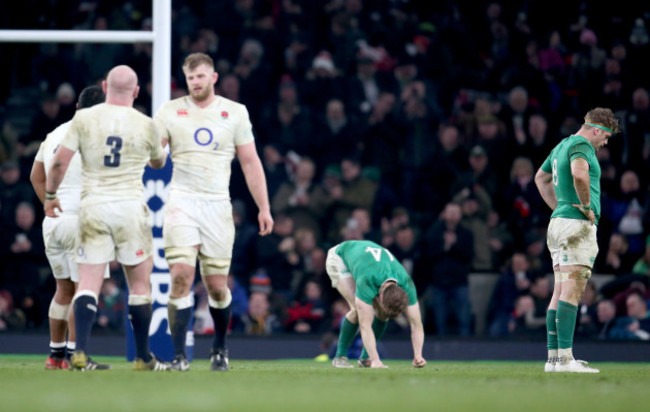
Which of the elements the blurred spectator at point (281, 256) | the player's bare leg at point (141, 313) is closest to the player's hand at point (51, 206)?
the player's bare leg at point (141, 313)

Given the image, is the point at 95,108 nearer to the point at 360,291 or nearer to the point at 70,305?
the point at 70,305

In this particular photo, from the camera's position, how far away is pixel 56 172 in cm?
808

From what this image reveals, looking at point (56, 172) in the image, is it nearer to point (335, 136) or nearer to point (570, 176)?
point (570, 176)

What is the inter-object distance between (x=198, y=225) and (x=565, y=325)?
2.99 metres

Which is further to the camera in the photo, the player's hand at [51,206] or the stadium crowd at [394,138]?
the stadium crowd at [394,138]

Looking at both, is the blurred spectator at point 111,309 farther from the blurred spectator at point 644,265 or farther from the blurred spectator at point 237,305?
the blurred spectator at point 644,265

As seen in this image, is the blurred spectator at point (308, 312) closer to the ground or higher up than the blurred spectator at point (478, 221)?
closer to the ground

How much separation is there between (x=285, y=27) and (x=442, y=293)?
552 cm

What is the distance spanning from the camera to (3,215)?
52.3 ft

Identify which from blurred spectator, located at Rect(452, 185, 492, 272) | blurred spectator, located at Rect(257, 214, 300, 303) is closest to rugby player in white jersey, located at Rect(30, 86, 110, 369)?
blurred spectator, located at Rect(257, 214, 300, 303)

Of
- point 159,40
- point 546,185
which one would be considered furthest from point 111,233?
point 546,185

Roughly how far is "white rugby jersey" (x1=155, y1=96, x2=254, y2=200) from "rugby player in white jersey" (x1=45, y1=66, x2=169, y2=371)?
0.23 m

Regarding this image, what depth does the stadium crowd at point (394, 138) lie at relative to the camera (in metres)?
15.0

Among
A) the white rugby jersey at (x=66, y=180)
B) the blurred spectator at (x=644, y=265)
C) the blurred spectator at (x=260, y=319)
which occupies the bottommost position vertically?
the blurred spectator at (x=260, y=319)
